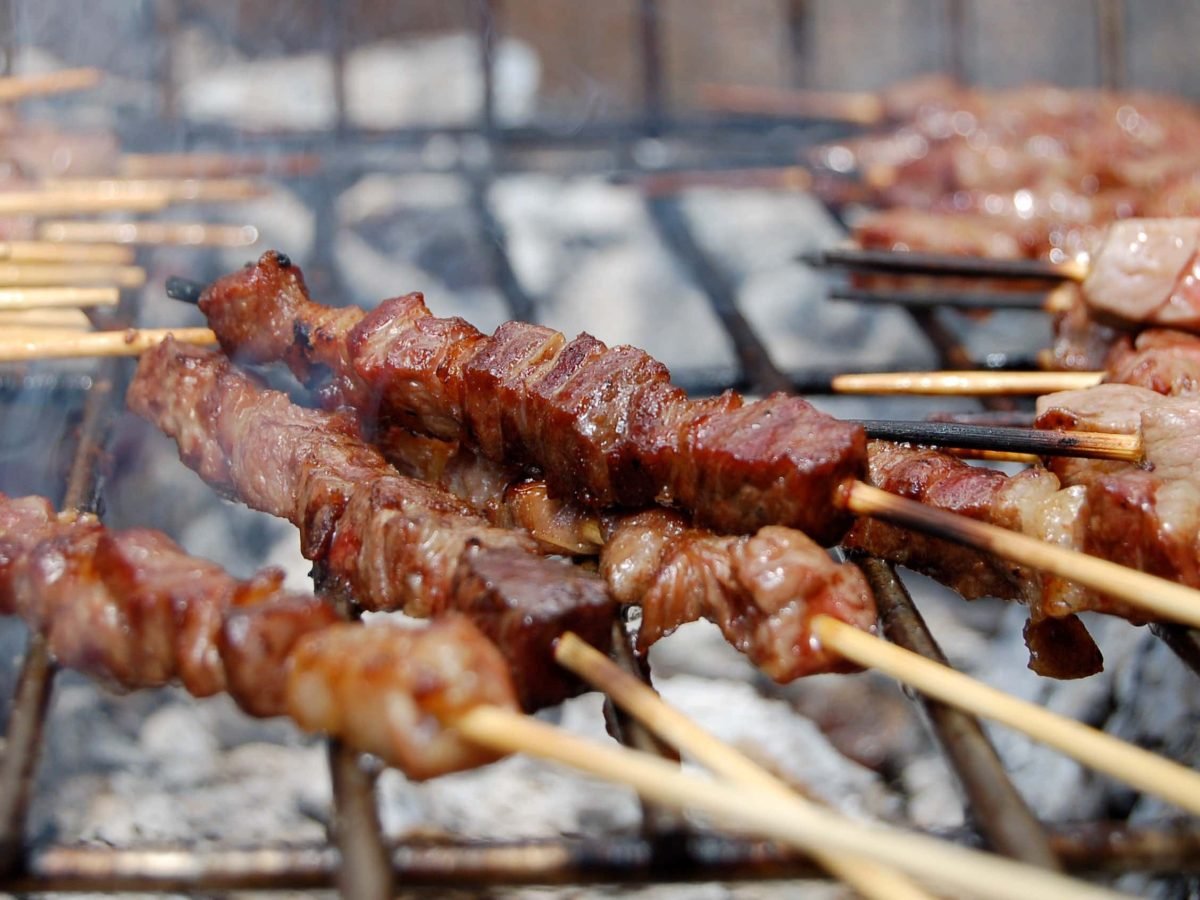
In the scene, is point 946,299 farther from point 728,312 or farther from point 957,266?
point 728,312

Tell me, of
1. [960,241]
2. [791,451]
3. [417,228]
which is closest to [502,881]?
[791,451]

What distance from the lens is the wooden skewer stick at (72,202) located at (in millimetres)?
3461

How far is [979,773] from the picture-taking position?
1.84 metres

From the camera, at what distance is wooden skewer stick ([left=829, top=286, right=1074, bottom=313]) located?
339 centimetres

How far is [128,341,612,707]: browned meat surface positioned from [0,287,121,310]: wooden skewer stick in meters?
0.33

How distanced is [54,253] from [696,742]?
2547 millimetres

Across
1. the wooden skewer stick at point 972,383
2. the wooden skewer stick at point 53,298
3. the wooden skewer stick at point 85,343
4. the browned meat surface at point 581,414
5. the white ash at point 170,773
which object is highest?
the wooden skewer stick at point 53,298

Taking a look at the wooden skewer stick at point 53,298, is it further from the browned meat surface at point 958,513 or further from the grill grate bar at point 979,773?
the grill grate bar at point 979,773

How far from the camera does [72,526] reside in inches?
93.0

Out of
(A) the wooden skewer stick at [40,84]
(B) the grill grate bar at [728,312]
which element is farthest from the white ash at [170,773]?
(A) the wooden skewer stick at [40,84]

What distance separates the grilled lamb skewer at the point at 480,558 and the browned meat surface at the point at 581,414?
92 millimetres

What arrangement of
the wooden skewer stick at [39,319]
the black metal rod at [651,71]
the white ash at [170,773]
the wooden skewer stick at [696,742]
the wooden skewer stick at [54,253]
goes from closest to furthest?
1. the wooden skewer stick at [696,742]
2. the wooden skewer stick at [39,319]
3. the wooden skewer stick at [54,253]
4. the white ash at [170,773]
5. the black metal rod at [651,71]

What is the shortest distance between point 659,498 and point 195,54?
22.0 ft

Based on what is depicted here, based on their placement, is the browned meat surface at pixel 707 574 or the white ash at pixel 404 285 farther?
the white ash at pixel 404 285
